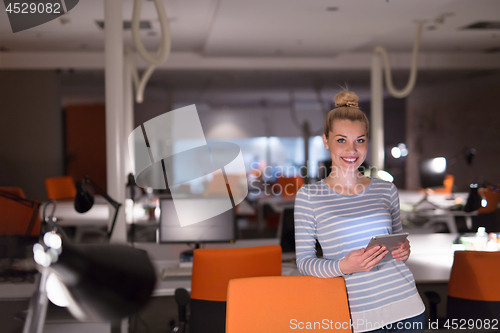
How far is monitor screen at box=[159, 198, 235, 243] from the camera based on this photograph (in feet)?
10.1

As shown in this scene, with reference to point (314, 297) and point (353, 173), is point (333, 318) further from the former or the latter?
point (353, 173)

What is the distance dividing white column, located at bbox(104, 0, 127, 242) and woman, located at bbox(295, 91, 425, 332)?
7.03ft

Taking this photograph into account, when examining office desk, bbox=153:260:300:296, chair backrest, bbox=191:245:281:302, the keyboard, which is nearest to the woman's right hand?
chair backrest, bbox=191:245:281:302

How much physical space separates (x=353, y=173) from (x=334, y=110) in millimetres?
261

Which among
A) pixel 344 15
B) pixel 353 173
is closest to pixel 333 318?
pixel 353 173

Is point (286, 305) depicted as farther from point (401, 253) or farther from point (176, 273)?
point (176, 273)

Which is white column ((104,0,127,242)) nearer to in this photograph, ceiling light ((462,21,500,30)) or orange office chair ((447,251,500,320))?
orange office chair ((447,251,500,320))

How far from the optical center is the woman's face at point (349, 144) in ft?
5.28

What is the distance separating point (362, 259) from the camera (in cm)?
140

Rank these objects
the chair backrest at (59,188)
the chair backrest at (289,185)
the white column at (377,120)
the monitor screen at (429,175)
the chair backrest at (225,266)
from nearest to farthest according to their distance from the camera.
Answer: the chair backrest at (225,266)
the monitor screen at (429,175)
the chair backrest at (59,188)
the chair backrest at (289,185)
the white column at (377,120)

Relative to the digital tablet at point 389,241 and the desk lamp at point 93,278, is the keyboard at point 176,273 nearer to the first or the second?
the digital tablet at point 389,241

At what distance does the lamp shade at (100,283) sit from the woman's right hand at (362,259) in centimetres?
97

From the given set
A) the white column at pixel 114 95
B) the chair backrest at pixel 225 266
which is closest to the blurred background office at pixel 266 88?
the white column at pixel 114 95

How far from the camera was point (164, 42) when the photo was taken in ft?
12.1
